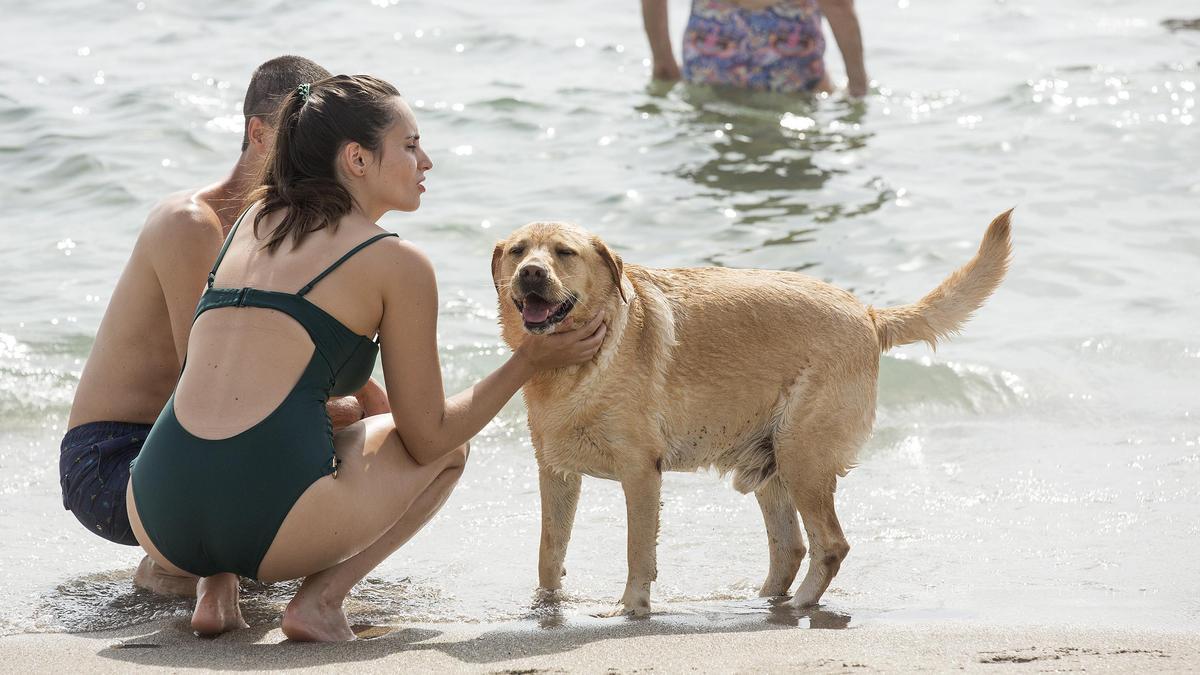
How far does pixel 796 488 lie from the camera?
423 cm

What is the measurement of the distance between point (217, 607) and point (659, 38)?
8.75 meters

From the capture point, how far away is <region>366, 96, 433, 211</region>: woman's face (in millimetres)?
3719

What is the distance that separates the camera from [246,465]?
341 cm

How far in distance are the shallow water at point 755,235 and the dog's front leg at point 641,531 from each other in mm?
226

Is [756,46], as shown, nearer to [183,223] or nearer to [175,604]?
[183,223]

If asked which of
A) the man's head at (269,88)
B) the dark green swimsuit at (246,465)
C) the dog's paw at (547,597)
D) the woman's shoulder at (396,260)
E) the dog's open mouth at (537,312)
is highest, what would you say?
the man's head at (269,88)

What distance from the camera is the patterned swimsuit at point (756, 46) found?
10.6 metres

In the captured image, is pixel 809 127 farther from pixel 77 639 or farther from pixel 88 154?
pixel 77 639

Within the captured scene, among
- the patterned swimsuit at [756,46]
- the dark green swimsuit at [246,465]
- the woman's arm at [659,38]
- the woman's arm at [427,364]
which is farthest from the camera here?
Answer: the woman's arm at [659,38]

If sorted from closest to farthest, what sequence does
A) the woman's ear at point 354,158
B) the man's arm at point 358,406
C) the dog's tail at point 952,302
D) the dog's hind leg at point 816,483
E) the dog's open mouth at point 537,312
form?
the woman's ear at point 354,158 < the dog's open mouth at point 537,312 < the dog's hind leg at point 816,483 < the dog's tail at point 952,302 < the man's arm at point 358,406

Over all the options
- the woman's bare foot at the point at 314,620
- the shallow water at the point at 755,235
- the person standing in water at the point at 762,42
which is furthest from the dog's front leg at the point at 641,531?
the person standing in water at the point at 762,42

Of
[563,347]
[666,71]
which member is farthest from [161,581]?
[666,71]

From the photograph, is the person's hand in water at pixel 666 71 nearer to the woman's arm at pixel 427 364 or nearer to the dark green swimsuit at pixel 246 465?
the woman's arm at pixel 427 364

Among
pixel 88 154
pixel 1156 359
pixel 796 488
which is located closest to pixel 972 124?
pixel 1156 359
